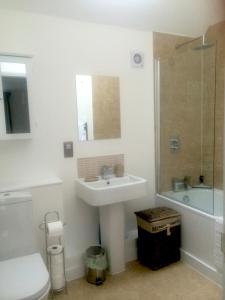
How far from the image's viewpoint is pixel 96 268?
231 cm

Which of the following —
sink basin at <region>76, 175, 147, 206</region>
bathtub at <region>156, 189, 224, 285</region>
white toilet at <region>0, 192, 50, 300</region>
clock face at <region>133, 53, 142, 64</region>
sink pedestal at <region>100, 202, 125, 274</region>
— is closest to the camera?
white toilet at <region>0, 192, 50, 300</region>

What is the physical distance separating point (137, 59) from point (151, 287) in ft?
6.99

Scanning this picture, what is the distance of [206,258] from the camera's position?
7.69ft

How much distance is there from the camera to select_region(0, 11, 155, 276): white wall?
2.22 metres

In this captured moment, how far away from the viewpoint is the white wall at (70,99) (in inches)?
87.6

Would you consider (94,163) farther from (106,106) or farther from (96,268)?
(96,268)

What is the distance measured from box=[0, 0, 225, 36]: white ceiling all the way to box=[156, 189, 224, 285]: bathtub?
1.70m

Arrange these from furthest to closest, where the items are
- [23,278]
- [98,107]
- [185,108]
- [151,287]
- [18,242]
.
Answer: [185,108] → [98,107] → [151,287] → [18,242] → [23,278]

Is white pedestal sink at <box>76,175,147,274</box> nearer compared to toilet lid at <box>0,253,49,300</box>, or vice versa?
toilet lid at <box>0,253,49,300</box>

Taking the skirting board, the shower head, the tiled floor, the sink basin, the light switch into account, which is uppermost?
the shower head

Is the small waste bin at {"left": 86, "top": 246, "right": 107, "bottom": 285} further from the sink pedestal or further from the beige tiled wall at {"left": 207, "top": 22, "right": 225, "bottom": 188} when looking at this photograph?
the beige tiled wall at {"left": 207, "top": 22, "right": 225, "bottom": 188}

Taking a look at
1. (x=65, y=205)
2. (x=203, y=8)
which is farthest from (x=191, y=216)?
(x=203, y=8)

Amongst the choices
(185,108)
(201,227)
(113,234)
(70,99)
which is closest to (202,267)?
(201,227)

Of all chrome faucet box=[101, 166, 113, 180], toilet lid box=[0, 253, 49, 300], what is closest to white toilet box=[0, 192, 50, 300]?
toilet lid box=[0, 253, 49, 300]
